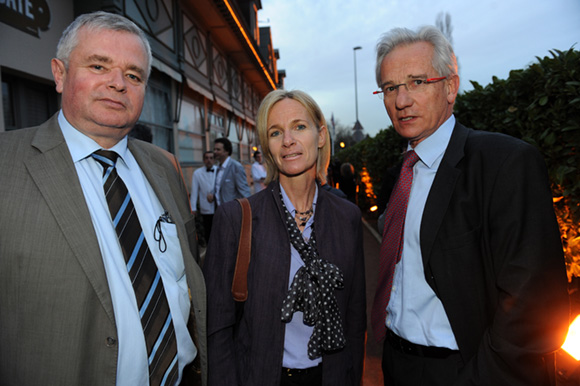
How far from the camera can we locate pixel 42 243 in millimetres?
1289

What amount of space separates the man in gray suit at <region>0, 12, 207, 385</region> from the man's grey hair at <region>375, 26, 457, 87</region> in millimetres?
1349

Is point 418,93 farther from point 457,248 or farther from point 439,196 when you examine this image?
point 457,248

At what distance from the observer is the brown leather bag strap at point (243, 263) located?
1686 mm

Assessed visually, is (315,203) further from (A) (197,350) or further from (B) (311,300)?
(A) (197,350)

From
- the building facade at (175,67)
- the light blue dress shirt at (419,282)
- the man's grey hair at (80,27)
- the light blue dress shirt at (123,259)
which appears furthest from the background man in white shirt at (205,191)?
the light blue dress shirt at (419,282)

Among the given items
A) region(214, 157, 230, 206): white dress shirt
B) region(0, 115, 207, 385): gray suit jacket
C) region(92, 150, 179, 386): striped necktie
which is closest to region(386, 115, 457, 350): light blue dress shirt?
region(92, 150, 179, 386): striped necktie

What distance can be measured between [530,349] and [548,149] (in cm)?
217

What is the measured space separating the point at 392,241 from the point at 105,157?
5.11ft

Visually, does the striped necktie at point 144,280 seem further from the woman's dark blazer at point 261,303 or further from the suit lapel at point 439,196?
the suit lapel at point 439,196

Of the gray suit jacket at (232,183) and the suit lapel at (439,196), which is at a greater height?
the gray suit jacket at (232,183)

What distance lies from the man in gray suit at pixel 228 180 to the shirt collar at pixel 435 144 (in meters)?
4.94

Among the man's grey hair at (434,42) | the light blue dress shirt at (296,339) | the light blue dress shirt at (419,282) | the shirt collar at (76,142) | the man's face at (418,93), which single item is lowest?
the light blue dress shirt at (296,339)

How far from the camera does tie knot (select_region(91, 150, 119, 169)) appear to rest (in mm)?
1599

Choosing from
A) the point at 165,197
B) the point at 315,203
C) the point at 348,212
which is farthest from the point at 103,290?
the point at 348,212
